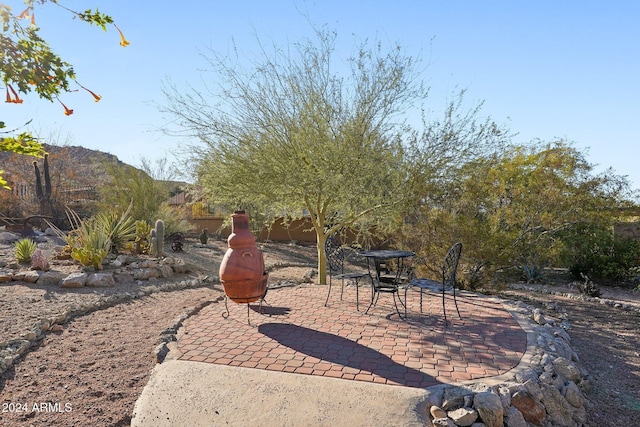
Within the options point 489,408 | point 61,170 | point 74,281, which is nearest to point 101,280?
point 74,281

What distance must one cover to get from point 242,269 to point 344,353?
168cm

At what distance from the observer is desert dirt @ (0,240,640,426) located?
10.6 feet

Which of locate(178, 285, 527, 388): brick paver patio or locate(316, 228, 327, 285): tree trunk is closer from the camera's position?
locate(178, 285, 527, 388): brick paver patio

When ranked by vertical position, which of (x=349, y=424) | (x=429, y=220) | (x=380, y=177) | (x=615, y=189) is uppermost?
(x=615, y=189)

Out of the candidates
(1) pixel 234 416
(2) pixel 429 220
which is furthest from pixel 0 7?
(2) pixel 429 220

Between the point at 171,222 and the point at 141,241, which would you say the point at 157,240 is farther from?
the point at 171,222

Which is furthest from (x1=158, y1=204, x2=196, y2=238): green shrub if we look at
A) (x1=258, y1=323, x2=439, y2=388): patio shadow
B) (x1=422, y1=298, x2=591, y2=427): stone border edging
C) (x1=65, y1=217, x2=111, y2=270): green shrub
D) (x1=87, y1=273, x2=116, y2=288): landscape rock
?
(x1=422, y1=298, x2=591, y2=427): stone border edging

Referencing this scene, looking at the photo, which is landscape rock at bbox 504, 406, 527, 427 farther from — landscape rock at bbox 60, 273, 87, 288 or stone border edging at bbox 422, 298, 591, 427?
landscape rock at bbox 60, 273, 87, 288

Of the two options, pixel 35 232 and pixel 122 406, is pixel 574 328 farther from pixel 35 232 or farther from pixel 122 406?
pixel 35 232

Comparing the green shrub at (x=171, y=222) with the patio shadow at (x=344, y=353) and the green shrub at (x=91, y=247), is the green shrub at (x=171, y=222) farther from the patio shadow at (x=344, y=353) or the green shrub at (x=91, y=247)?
the patio shadow at (x=344, y=353)

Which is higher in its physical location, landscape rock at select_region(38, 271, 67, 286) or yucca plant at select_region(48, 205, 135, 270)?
yucca plant at select_region(48, 205, 135, 270)

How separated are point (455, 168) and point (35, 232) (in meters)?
12.0

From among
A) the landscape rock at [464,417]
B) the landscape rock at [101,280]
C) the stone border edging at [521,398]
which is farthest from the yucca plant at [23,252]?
the landscape rock at [464,417]

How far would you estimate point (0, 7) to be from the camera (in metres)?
1.51
